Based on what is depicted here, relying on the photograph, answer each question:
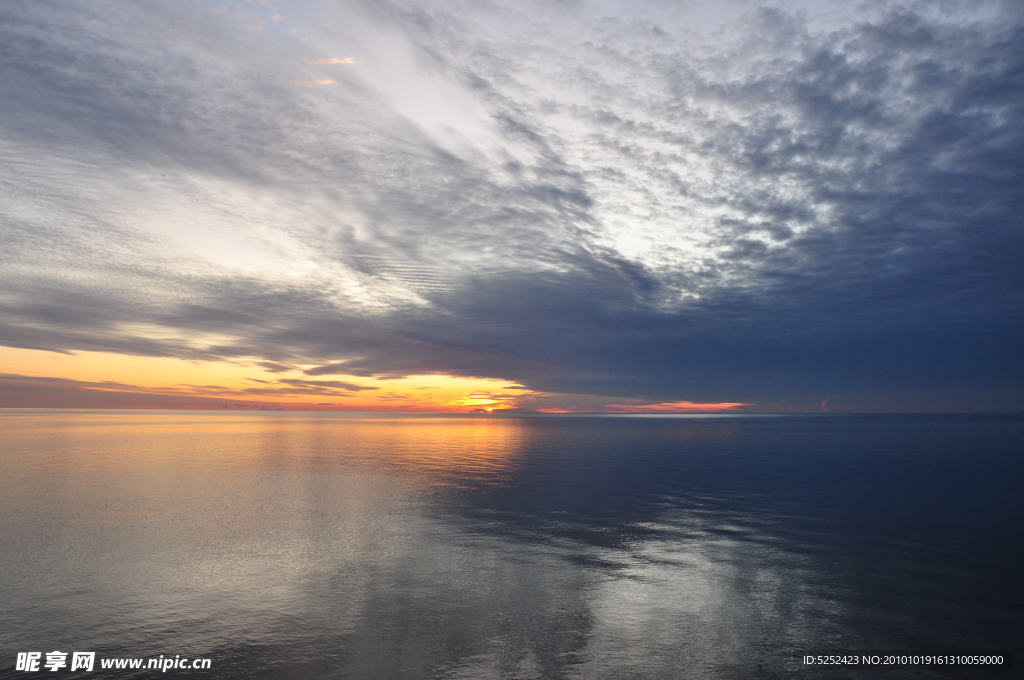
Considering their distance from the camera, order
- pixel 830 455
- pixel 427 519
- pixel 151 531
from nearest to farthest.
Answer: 1. pixel 151 531
2. pixel 427 519
3. pixel 830 455

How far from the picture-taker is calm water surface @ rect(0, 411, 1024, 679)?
700 inches

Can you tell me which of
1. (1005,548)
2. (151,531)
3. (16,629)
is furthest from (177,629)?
(1005,548)

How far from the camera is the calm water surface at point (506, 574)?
17781 mm

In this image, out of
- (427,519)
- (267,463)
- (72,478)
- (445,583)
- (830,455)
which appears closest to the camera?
(445,583)

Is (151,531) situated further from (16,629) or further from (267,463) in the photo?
(267,463)

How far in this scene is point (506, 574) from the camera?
82.3ft

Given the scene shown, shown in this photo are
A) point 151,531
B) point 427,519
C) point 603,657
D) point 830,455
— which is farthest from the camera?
point 830,455

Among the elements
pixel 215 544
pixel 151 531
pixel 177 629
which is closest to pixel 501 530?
pixel 215 544

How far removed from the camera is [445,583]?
78.2 ft

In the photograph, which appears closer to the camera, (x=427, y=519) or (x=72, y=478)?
(x=427, y=519)

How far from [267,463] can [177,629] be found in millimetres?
58172

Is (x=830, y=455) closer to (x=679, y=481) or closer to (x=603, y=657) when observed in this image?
(x=679, y=481)

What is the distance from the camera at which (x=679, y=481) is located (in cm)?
5606

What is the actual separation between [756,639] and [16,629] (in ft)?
83.1
